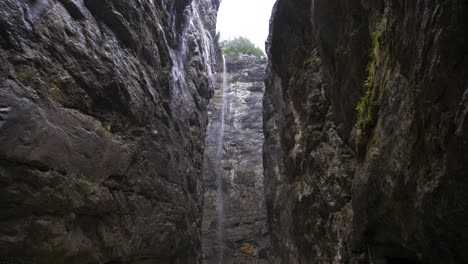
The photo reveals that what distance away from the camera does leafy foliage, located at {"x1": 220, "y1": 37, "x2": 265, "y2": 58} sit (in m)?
23.3

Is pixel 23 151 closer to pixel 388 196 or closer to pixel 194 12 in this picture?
pixel 388 196

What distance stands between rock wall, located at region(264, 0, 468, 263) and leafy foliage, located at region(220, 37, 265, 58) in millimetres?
16619

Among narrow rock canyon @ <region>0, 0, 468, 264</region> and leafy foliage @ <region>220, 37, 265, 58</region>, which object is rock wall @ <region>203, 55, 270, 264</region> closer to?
leafy foliage @ <region>220, 37, 265, 58</region>

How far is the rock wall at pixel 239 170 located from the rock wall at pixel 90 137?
5.34 m

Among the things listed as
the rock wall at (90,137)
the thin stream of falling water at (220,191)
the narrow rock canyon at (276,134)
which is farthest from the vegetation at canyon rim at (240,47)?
the rock wall at (90,137)

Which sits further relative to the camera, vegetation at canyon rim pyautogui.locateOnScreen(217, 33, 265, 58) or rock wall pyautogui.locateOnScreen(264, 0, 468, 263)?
vegetation at canyon rim pyautogui.locateOnScreen(217, 33, 265, 58)

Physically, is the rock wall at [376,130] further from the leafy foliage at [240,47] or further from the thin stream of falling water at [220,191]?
the leafy foliage at [240,47]

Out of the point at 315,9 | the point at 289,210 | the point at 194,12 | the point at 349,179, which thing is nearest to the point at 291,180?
the point at 289,210

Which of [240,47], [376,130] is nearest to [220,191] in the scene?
[240,47]

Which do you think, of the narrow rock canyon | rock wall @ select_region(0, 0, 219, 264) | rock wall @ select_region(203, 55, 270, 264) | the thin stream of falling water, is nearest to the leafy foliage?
rock wall @ select_region(203, 55, 270, 264)

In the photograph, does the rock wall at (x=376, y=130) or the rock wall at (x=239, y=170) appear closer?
the rock wall at (x=376, y=130)

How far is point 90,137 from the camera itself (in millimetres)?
4707

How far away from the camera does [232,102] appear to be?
1983 centimetres

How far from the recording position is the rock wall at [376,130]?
6.08 ft
